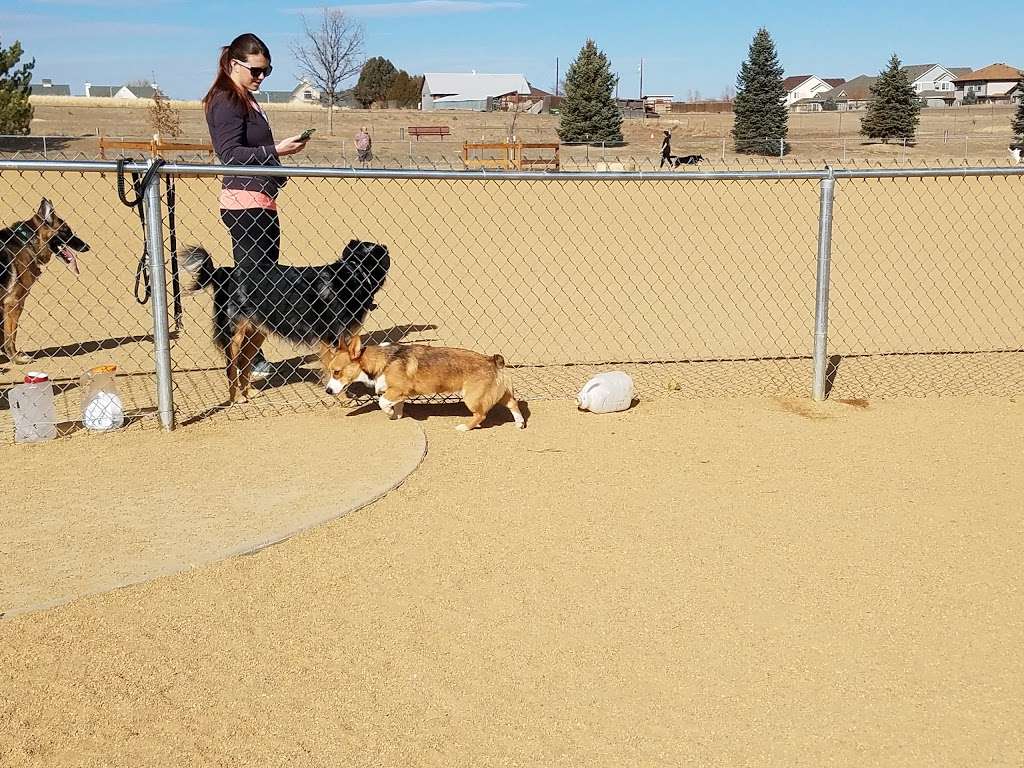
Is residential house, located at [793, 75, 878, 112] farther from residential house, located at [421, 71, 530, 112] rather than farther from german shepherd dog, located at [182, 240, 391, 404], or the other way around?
german shepherd dog, located at [182, 240, 391, 404]

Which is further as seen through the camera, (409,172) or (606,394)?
(606,394)

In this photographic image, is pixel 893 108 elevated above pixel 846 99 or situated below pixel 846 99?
below

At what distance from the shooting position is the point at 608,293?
10023 mm

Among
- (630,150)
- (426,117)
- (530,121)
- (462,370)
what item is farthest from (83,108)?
(462,370)

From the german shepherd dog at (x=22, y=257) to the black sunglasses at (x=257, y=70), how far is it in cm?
255

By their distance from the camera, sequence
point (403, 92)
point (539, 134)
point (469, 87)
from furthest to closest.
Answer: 1. point (469, 87)
2. point (403, 92)
3. point (539, 134)

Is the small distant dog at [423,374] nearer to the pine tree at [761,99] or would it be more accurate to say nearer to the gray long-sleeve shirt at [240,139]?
the gray long-sleeve shirt at [240,139]

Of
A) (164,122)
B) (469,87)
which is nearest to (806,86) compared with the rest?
(469,87)

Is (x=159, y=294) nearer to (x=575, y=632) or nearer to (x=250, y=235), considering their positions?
(x=250, y=235)

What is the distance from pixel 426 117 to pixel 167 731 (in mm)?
53050

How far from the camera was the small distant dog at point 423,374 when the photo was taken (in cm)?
555

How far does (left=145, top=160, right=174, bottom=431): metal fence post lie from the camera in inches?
213

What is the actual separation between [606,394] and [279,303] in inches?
78.0

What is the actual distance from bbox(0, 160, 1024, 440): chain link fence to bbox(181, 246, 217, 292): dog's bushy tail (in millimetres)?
125
